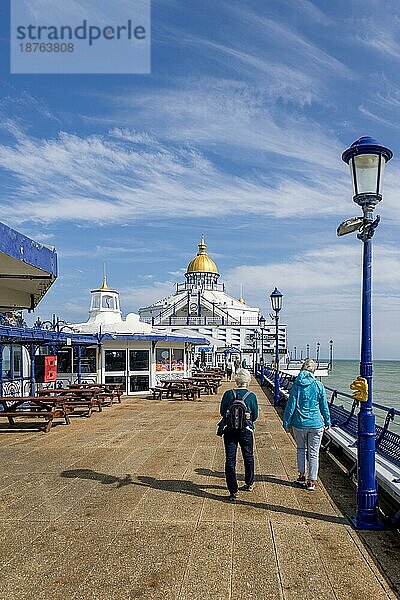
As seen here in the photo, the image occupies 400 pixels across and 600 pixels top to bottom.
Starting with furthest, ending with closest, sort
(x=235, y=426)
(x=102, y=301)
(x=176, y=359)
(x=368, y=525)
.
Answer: (x=102, y=301) → (x=176, y=359) → (x=235, y=426) → (x=368, y=525)

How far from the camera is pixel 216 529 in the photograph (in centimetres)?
523

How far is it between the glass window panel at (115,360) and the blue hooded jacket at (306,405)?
52.0 feet

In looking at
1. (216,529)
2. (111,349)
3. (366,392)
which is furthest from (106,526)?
(111,349)

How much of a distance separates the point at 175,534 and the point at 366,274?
10.2 ft

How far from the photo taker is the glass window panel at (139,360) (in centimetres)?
2233

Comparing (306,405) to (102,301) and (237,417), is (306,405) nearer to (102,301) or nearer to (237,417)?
(237,417)

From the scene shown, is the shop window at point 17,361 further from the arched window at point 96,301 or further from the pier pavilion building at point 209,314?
the pier pavilion building at point 209,314

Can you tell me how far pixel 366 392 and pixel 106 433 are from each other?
7.12 metres

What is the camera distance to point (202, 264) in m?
95.2

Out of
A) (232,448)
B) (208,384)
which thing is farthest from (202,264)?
(232,448)

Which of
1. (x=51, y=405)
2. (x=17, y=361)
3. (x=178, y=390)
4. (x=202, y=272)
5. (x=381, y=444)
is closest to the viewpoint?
(x=381, y=444)

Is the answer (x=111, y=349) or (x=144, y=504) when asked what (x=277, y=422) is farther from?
(x=111, y=349)

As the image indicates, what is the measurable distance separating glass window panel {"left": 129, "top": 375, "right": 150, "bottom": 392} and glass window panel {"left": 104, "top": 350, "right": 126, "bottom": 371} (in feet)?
2.02

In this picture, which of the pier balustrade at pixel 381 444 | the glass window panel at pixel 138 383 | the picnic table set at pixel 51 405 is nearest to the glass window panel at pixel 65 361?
the glass window panel at pixel 138 383
